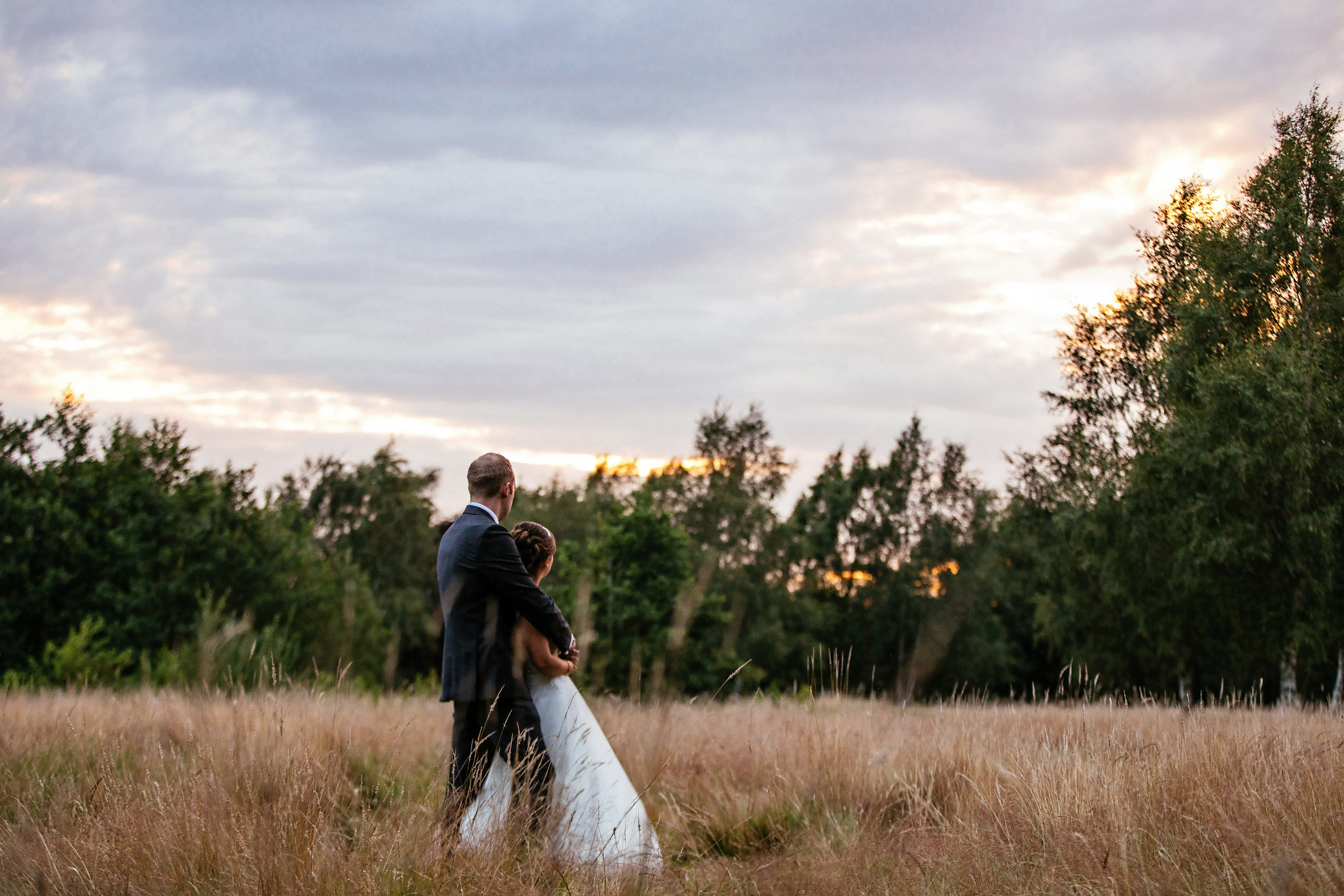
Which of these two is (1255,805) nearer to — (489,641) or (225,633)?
(489,641)

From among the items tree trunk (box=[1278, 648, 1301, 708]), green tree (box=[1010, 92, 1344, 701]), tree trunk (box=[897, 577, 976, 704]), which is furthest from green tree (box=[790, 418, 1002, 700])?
tree trunk (box=[1278, 648, 1301, 708])

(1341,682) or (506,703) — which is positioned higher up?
(506,703)

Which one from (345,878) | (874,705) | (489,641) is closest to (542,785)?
(489,641)

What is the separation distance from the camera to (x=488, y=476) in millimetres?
4398

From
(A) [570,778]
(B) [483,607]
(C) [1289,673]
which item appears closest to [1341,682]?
(C) [1289,673]

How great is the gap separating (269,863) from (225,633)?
3580mm

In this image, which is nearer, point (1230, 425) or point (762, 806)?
point (762, 806)

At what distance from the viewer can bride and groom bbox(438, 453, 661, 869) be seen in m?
4.06

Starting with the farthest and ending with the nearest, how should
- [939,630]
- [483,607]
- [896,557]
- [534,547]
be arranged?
[896,557] < [939,630] < [534,547] < [483,607]

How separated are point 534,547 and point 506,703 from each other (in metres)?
0.87

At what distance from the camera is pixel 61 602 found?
28922 millimetres

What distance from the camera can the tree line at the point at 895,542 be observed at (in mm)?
16906

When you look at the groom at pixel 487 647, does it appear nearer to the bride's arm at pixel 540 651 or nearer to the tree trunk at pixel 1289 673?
the bride's arm at pixel 540 651

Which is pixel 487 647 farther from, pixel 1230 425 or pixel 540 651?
pixel 1230 425
